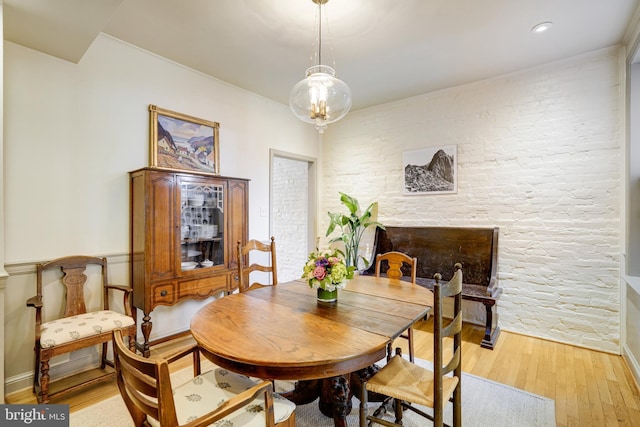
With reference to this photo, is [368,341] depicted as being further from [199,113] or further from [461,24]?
[199,113]

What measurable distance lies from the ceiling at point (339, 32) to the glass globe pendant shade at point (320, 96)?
2.03ft

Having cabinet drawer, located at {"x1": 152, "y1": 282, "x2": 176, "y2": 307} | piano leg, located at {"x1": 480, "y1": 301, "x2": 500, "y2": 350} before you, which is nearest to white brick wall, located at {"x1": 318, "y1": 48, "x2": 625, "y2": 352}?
piano leg, located at {"x1": 480, "y1": 301, "x2": 500, "y2": 350}

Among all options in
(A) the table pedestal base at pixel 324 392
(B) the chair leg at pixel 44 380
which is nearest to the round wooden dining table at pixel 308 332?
(A) the table pedestal base at pixel 324 392

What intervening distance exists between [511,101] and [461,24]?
134cm

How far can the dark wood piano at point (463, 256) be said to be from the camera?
303 centimetres

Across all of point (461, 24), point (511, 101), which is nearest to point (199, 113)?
point (461, 24)

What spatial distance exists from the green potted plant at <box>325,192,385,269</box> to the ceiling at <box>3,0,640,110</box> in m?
1.64

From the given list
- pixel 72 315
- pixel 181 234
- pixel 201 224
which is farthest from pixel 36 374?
pixel 201 224

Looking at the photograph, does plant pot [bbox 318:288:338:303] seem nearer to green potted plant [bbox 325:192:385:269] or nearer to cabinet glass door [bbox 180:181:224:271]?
cabinet glass door [bbox 180:181:224:271]

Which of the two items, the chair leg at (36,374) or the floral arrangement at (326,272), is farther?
the chair leg at (36,374)

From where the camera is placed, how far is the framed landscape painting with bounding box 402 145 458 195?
3710 millimetres

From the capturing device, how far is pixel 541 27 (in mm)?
2482

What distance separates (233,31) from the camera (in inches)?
99.8

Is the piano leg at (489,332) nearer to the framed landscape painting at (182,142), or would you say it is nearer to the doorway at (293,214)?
the doorway at (293,214)
